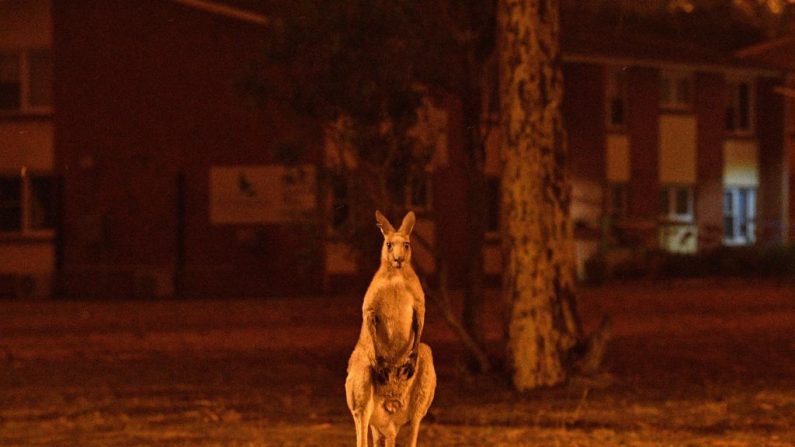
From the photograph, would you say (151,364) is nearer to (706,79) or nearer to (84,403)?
(84,403)

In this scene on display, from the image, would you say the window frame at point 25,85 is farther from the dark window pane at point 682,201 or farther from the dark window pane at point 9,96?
the dark window pane at point 682,201

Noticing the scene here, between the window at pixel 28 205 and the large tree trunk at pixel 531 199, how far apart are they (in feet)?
66.6

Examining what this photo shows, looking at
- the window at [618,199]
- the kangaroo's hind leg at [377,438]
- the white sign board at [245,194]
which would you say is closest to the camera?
the kangaroo's hind leg at [377,438]

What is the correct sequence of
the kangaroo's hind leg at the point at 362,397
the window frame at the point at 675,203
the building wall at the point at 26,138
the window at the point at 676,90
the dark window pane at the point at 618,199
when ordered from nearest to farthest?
the kangaroo's hind leg at the point at 362,397 < the building wall at the point at 26,138 < the dark window pane at the point at 618,199 < the window at the point at 676,90 < the window frame at the point at 675,203

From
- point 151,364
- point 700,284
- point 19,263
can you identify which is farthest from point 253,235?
point 151,364

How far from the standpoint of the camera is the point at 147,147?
30.0 meters

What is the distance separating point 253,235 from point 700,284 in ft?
35.9

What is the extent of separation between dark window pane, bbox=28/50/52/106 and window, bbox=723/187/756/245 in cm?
2014

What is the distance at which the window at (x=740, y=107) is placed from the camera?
1511 inches

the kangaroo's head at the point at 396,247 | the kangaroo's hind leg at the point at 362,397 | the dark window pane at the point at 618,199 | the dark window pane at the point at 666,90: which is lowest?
the kangaroo's hind leg at the point at 362,397

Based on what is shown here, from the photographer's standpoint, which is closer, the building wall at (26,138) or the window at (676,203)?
the building wall at (26,138)

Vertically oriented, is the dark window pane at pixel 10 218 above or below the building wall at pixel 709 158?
below

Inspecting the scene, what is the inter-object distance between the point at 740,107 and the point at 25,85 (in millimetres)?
20899

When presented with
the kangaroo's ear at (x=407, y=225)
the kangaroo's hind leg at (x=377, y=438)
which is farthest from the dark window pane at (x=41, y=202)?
the kangaroo's ear at (x=407, y=225)
